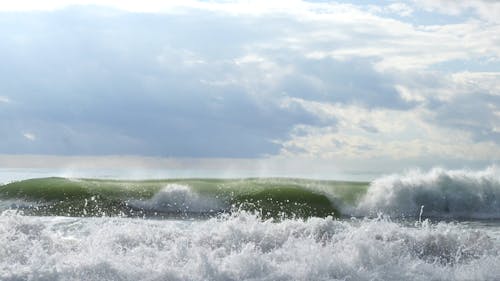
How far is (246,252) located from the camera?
13.6 meters

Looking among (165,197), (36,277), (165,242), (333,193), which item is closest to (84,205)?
(165,197)

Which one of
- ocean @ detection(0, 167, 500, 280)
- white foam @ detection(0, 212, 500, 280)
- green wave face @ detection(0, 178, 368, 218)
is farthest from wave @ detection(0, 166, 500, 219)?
white foam @ detection(0, 212, 500, 280)

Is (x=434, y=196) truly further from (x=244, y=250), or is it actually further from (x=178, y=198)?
(x=244, y=250)

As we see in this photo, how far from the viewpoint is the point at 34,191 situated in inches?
1259

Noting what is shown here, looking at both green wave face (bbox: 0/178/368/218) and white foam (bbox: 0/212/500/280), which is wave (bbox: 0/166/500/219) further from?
white foam (bbox: 0/212/500/280)

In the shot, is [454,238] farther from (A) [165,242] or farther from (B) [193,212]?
(B) [193,212]

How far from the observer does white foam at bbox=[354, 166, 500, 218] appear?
29.1 metres

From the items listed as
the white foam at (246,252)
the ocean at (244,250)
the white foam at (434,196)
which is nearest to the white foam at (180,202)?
the ocean at (244,250)

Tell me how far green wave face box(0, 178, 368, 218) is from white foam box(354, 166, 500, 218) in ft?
3.55

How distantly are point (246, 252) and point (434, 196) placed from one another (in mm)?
19008

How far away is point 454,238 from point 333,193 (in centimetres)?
1440

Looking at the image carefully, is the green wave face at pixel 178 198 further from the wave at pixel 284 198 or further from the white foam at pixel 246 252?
the white foam at pixel 246 252

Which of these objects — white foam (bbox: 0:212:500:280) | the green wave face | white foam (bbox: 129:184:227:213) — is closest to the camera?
white foam (bbox: 0:212:500:280)

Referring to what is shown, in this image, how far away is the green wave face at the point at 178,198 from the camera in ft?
92.3
